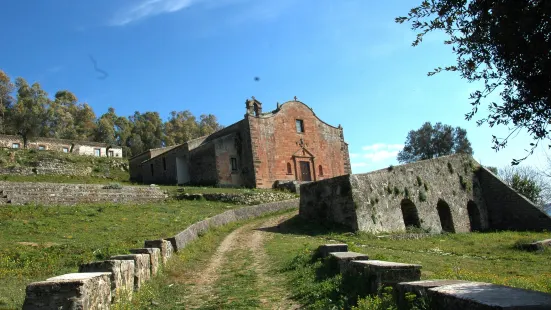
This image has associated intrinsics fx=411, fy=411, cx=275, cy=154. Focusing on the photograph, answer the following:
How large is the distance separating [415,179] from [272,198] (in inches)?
464

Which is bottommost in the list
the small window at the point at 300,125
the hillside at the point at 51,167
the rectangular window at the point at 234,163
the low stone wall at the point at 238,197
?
the low stone wall at the point at 238,197

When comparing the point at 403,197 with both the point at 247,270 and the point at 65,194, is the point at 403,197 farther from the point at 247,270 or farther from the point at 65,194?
the point at 65,194

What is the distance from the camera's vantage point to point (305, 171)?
42.1m

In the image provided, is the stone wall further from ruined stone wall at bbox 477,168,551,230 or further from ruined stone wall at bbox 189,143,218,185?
ruined stone wall at bbox 477,168,551,230

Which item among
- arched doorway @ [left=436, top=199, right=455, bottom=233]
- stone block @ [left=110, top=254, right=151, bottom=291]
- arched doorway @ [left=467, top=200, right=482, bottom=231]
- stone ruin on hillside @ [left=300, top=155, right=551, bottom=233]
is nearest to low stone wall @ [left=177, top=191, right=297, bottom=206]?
stone ruin on hillside @ [left=300, top=155, right=551, bottom=233]

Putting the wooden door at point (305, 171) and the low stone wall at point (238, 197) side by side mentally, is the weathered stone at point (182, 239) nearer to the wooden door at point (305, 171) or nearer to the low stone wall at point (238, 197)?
the low stone wall at point (238, 197)

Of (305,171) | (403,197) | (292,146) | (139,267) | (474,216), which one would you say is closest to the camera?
(139,267)

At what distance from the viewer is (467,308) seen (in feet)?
11.8

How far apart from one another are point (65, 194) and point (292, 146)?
22.9 meters

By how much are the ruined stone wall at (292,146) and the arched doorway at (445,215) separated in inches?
637

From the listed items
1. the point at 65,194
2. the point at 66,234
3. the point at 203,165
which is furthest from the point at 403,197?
the point at 203,165

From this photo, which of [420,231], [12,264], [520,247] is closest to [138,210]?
[12,264]

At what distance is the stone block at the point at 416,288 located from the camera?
4.55 m

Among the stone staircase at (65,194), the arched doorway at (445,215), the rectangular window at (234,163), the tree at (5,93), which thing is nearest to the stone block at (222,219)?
the stone staircase at (65,194)
